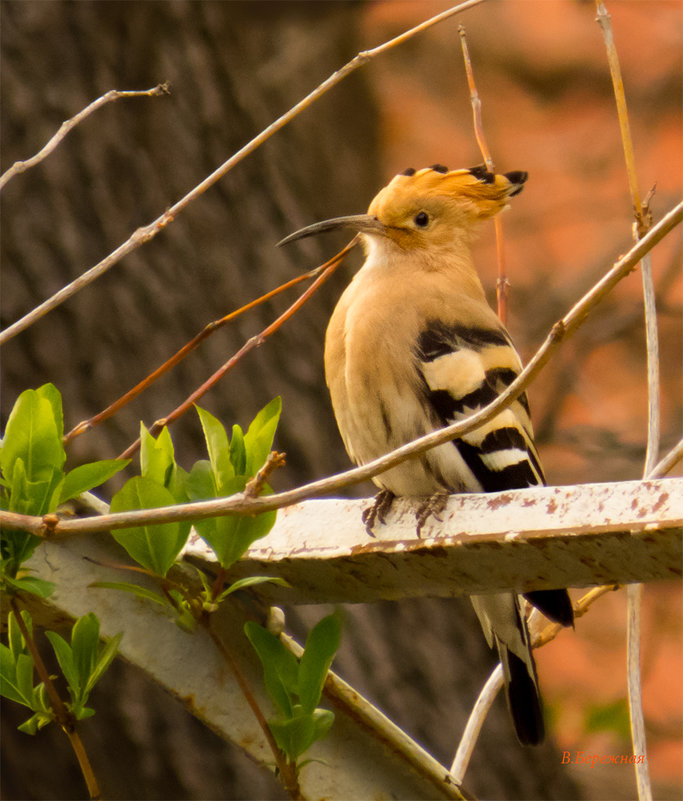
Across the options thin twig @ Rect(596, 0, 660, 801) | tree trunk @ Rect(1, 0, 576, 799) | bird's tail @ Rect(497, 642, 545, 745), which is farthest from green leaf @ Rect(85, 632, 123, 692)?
tree trunk @ Rect(1, 0, 576, 799)

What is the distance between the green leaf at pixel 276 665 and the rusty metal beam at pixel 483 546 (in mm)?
59

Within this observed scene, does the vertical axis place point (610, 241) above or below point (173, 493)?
below

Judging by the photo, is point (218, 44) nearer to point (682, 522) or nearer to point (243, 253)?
point (243, 253)

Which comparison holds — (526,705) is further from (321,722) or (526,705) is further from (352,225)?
(352,225)

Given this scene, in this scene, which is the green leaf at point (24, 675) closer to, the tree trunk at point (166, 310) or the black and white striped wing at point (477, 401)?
the black and white striped wing at point (477, 401)

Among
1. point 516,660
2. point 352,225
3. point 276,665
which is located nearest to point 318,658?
point 276,665

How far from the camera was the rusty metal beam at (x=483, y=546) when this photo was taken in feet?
1.96

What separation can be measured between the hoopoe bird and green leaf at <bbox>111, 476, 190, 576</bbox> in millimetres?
404

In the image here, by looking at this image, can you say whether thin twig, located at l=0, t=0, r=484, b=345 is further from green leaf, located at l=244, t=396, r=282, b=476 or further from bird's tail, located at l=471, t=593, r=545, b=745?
bird's tail, located at l=471, t=593, r=545, b=745

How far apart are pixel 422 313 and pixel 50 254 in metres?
0.74

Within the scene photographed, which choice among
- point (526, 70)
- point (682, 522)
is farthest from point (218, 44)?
point (526, 70)

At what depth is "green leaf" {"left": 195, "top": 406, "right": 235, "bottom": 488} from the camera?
67cm

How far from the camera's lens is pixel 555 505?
0.63 metres

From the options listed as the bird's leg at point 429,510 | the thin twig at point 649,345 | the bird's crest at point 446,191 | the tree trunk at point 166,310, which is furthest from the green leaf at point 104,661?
the tree trunk at point 166,310
